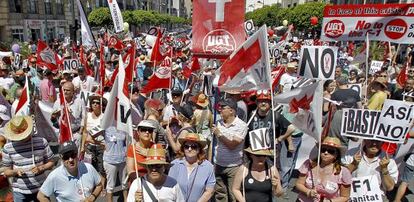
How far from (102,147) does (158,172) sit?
2360mm

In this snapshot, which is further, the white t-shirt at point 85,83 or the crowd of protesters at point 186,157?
the white t-shirt at point 85,83

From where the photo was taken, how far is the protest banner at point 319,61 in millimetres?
5012

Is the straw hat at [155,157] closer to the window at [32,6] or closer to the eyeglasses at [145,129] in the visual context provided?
the eyeglasses at [145,129]

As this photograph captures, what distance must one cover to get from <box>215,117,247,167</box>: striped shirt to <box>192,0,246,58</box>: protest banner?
101 cm

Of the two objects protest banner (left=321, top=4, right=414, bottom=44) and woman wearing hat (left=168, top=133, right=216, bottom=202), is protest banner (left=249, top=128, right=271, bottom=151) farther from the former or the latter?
protest banner (left=321, top=4, right=414, bottom=44)

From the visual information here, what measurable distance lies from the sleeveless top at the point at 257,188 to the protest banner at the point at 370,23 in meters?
4.58

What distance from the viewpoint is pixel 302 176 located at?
4.19 metres

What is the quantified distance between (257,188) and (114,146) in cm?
221

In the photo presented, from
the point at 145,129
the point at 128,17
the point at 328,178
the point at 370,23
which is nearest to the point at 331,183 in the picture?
the point at 328,178

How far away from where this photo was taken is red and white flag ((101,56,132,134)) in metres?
4.09

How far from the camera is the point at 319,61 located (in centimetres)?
504

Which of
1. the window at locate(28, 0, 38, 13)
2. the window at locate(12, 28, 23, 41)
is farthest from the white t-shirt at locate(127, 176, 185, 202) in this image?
the window at locate(28, 0, 38, 13)

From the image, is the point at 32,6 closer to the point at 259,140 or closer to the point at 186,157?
the point at 186,157

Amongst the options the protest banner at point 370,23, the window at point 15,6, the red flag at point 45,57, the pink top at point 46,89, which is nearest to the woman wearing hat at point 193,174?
the protest banner at point 370,23
